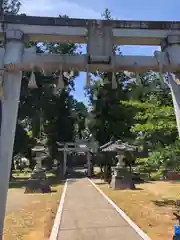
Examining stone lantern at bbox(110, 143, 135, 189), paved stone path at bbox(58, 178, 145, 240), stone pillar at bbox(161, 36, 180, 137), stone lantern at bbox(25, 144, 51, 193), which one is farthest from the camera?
stone lantern at bbox(110, 143, 135, 189)

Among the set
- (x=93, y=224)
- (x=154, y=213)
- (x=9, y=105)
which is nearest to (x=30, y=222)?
(x=93, y=224)

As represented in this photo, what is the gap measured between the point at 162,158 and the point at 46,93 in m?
22.7

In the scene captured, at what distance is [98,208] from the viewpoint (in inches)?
454

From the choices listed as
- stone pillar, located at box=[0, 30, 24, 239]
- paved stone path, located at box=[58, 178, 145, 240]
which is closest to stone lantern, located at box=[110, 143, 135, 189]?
paved stone path, located at box=[58, 178, 145, 240]

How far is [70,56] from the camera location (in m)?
5.28

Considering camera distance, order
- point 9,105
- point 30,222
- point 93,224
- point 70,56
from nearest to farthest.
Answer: point 9,105
point 70,56
point 93,224
point 30,222

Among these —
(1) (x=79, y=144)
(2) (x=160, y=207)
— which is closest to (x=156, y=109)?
(2) (x=160, y=207)

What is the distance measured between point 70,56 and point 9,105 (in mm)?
1275

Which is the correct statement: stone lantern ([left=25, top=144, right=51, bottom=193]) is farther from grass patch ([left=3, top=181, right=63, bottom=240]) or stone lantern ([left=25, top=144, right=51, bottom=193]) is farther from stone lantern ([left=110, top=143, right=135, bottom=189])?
grass patch ([left=3, top=181, right=63, bottom=240])

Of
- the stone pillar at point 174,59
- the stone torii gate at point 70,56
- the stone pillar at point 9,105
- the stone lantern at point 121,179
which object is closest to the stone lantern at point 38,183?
the stone lantern at point 121,179

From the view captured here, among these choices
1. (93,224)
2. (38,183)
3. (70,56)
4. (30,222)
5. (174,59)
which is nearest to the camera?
(70,56)

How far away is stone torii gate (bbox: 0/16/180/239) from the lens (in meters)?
5.11

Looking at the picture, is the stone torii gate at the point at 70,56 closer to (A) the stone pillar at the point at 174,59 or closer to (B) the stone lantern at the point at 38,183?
(A) the stone pillar at the point at 174,59

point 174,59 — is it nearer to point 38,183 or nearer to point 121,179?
point 121,179
